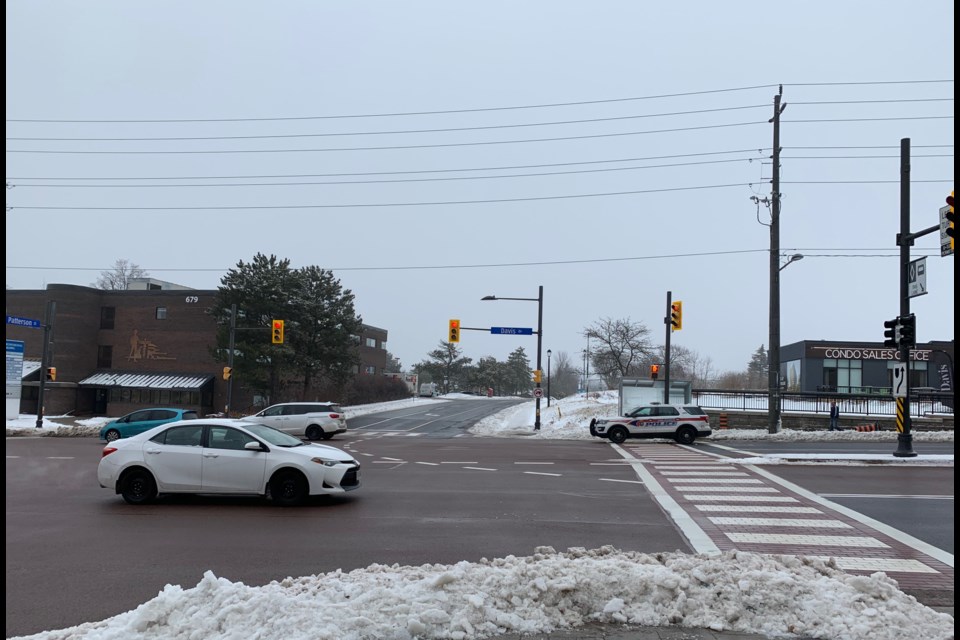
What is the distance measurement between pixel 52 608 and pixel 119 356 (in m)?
55.2

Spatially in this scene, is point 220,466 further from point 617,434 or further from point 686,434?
point 686,434

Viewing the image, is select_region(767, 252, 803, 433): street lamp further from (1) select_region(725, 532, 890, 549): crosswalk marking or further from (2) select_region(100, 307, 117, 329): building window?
(2) select_region(100, 307, 117, 329): building window

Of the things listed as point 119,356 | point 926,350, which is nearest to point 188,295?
point 119,356

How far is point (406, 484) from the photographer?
1497 cm

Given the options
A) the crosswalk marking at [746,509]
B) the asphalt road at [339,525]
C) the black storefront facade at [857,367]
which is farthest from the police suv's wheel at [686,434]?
the black storefront facade at [857,367]

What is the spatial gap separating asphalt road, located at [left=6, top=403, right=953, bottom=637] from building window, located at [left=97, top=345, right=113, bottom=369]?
41838 mm

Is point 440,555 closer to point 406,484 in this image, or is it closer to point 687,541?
point 687,541

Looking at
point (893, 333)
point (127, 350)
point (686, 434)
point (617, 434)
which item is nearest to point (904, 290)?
point (893, 333)

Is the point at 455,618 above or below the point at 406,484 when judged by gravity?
above

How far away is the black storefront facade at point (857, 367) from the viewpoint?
5400 centimetres

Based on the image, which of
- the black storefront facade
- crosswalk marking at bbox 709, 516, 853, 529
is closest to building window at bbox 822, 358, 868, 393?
the black storefront facade

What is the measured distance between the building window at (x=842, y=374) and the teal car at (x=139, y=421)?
153 feet

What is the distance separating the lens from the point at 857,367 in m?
54.9

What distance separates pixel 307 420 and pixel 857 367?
4342 centimetres
